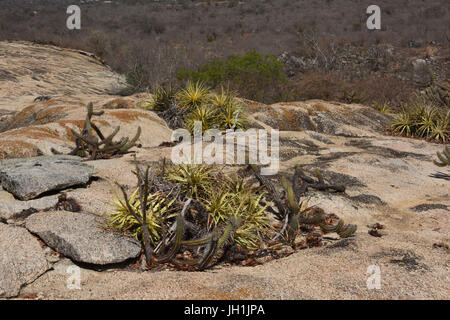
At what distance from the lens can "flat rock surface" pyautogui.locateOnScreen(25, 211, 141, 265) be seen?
2979mm

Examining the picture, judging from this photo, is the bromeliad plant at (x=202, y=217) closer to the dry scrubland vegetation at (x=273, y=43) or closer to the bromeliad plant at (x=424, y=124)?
the bromeliad plant at (x=424, y=124)

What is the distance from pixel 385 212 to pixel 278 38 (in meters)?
25.4

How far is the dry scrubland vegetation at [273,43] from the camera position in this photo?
579 inches

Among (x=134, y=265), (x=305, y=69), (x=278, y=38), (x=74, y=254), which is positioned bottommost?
(x=134, y=265)

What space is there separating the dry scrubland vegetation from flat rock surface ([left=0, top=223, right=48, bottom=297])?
10.4m

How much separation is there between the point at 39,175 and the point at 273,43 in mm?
25286

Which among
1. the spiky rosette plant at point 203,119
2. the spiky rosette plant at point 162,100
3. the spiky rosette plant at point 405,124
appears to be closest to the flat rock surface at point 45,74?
the spiky rosette plant at point 162,100

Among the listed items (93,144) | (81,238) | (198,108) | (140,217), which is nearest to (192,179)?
(140,217)

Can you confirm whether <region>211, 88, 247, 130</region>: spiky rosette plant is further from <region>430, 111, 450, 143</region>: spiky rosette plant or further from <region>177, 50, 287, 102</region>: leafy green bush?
<region>430, 111, 450, 143</region>: spiky rosette plant

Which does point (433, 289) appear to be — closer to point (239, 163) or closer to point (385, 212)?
point (385, 212)

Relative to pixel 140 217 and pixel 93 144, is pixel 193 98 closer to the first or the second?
pixel 93 144

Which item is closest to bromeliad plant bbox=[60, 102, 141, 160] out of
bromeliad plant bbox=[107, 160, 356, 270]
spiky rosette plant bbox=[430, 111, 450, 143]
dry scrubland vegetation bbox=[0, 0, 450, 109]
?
bromeliad plant bbox=[107, 160, 356, 270]
